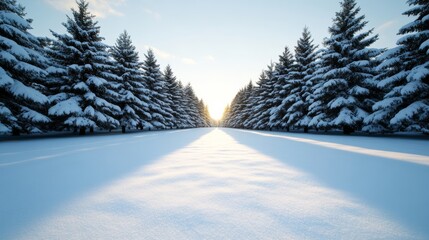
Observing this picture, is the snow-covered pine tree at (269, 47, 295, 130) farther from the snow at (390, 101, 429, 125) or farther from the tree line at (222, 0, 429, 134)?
the snow at (390, 101, 429, 125)

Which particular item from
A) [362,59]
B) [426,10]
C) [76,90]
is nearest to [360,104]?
[362,59]

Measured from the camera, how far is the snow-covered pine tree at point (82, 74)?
13.3m

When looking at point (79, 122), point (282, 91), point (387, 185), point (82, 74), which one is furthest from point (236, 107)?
point (387, 185)

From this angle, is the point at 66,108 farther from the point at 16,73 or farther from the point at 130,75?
the point at 130,75

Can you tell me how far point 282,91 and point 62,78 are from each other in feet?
72.3

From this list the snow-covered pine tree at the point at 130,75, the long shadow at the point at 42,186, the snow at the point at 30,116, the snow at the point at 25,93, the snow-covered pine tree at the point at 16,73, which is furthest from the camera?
the snow-covered pine tree at the point at 130,75

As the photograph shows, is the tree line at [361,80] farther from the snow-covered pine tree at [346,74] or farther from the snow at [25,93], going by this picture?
the snow at [25,93]

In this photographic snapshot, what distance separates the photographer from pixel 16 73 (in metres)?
10.9

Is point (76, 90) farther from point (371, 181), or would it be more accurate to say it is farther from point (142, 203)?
point (371, 181)

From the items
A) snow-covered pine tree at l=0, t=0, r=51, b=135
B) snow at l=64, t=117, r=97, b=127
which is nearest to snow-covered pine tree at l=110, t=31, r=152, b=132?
snow at l=64, t=117, r=97, b=127

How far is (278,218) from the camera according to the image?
5.58 feet

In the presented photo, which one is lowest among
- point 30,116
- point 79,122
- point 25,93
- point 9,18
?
point 79,122

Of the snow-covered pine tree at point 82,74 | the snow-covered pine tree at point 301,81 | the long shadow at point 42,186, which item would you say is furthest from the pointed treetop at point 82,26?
the snow-covered pine tree at point 301,81

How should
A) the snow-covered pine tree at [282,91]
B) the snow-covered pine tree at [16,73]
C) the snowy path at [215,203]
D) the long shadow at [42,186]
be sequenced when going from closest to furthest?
the snowy path at [215,203]
the long shadow at [42,186]
the snow-covered pine tree at [16,73]
the snow-covered pine tree at [282,91]
